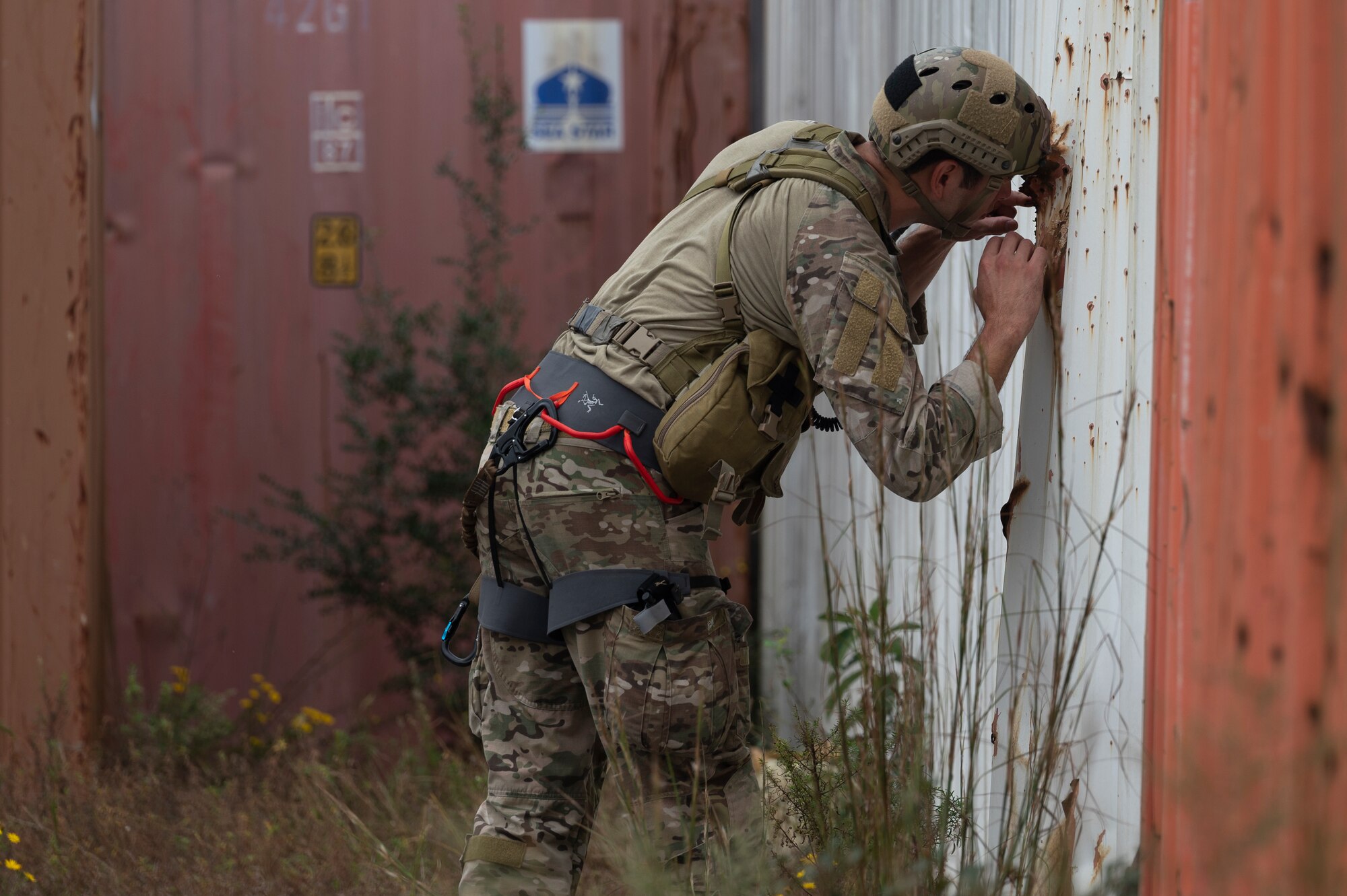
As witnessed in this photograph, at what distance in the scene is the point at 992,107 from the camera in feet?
6.36

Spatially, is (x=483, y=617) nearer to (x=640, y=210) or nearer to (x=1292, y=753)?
(x=1292, y=753)

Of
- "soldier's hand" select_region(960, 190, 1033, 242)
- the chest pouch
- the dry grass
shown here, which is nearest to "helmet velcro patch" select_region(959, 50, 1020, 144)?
"soldier's hand" select_region(960, 190, 1033, 242)

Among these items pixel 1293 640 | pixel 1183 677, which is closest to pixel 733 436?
pixel 1183 677

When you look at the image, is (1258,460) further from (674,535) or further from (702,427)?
(674,535)

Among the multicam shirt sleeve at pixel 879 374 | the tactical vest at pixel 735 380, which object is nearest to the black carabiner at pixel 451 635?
the tactical vest at pixel 735 380

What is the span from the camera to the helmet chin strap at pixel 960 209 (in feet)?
6.77

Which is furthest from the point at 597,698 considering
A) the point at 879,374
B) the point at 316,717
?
the point at 316,717

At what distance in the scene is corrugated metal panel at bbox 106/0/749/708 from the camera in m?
4.94

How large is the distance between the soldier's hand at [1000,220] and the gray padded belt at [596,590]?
0.75m

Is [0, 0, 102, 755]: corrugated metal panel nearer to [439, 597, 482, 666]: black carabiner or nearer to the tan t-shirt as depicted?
[439, 597, 482, 666]: black carabiner

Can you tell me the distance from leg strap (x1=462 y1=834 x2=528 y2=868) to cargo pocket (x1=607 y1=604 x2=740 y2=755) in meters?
0.29

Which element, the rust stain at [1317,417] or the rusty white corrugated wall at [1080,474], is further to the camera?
the rusty white corrugated wall at [1080,474]

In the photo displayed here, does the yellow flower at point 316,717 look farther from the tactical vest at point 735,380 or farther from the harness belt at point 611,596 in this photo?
the tactical vest at point 735,380

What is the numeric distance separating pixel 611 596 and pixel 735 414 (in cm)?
35
